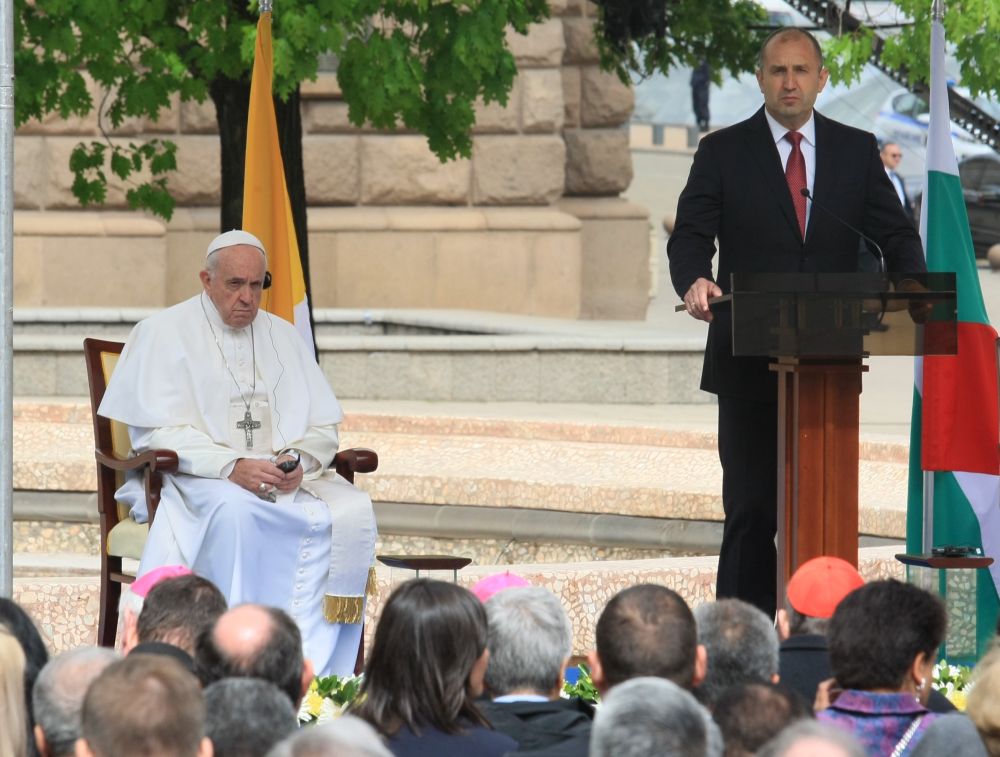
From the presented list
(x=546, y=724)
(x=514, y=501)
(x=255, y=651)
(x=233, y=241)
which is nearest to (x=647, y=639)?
(x=546, y=724)

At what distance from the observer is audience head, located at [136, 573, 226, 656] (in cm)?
438

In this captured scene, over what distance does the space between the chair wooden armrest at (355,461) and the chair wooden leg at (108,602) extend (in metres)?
0.85

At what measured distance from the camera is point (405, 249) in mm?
17125

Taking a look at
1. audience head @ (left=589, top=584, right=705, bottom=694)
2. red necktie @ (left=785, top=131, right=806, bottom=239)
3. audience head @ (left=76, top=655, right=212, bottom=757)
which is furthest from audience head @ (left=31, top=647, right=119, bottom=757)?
red necktie @ (left=785, top=131, right=806, bottom=239)

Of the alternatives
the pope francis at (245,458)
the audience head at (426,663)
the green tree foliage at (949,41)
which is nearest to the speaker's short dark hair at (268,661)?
the audience head at (426,663)

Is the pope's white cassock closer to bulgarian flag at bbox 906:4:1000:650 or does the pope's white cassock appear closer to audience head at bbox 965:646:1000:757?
bulgarian flag at bbox 906:4:1000:650

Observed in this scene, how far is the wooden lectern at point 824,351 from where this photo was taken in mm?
5379

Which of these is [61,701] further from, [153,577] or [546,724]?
[153,577]

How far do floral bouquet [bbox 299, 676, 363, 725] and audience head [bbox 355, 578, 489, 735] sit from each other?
1.13 metres

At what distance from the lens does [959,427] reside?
7145 mm

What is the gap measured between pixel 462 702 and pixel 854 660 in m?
0.75

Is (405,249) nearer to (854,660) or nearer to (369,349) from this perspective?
(369,349)

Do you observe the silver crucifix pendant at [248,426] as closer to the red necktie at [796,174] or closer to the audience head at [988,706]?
the red necktie at [796,174]

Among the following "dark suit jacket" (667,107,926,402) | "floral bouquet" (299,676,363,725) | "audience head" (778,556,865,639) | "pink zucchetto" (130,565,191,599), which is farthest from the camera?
"dark suit jacket" (667,107,926,402)
